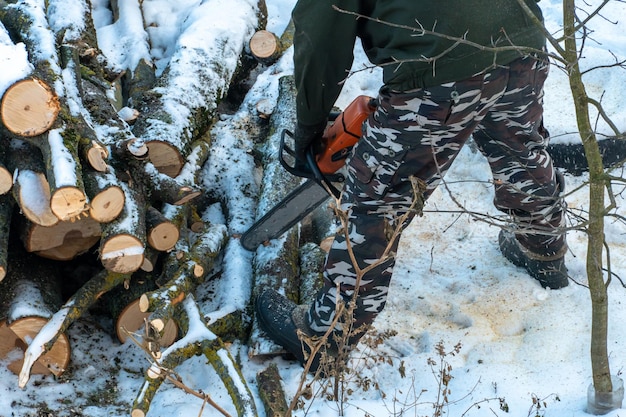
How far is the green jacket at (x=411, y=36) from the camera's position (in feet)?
6.89

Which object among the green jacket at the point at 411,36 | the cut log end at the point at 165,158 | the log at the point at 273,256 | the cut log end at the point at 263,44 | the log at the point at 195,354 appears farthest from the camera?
the cut log end at the point at 263,44

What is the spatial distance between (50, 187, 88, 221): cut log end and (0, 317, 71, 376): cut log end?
483mm

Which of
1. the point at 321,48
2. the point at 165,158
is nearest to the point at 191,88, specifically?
the point at 165,158

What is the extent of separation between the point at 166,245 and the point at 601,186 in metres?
1.95

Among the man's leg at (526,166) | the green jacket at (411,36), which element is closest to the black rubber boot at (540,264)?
the man's leg at (526,166)

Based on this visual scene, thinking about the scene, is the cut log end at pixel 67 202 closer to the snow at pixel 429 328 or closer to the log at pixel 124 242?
the log at pixel 124 242

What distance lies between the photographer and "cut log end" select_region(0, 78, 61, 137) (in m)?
2.60

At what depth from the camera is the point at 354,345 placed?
2768 mm

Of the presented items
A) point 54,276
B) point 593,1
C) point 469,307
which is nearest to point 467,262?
point 469,307

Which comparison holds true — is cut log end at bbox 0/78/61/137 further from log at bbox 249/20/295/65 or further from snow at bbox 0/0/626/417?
log at bbox 249/20/295/65

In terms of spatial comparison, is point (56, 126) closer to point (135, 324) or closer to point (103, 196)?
point (103, 196)

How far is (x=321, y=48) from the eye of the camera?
7.44 feet

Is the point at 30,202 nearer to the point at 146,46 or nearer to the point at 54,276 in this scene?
the point at 54,276

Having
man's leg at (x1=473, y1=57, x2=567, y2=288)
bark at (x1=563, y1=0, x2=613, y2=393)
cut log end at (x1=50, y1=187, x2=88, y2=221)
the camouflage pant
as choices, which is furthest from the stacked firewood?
bark at (x1=563, y1=0, x2=613, y2=393)
